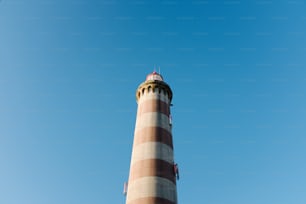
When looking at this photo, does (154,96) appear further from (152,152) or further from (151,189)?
(151,189)

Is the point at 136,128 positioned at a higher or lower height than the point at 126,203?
higher

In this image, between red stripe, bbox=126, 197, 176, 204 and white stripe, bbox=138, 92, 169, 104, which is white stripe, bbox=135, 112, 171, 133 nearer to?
white stripe, bbox=138, 92, 169, 104

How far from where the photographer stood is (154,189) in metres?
15.7

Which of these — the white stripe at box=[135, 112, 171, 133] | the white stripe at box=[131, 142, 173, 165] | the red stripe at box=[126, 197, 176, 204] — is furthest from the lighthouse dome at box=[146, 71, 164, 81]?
the red stripe at box=[126, 197, 176, 204]

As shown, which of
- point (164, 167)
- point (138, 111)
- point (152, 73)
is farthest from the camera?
point (152, 73)

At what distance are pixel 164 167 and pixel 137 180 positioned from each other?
1.91 m

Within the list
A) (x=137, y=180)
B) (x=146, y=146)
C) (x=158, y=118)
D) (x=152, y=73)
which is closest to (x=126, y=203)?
(x=137, y=180)

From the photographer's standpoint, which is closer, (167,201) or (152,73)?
(167,201)

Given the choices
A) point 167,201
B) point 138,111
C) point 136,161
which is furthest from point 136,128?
point 167,201

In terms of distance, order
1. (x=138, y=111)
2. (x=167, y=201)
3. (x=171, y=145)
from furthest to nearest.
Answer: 1. (x=138, y=111)
2. (x=171, y=145)
3. (x=167, y=201)

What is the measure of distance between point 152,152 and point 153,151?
3.7 inches

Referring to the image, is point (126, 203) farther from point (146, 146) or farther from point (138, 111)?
point (138, 111)

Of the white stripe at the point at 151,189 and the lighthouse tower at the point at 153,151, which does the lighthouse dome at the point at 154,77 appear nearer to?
the lighthouse tower at the point at 153,151

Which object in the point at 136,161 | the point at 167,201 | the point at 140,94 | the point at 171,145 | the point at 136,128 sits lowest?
the point at 167,201
